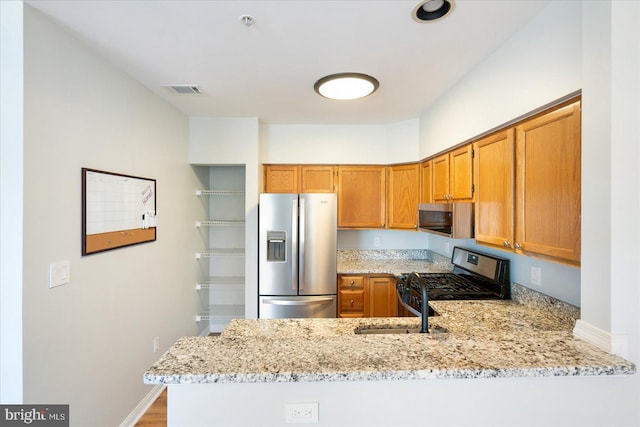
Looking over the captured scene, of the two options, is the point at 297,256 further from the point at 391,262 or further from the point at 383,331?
the point at 383,331

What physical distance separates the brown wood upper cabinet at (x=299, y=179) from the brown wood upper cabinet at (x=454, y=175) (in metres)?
1.18

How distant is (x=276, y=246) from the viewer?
9.70 feet

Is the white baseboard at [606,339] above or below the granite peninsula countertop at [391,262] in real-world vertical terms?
above

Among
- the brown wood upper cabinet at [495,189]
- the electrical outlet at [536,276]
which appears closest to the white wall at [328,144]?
the brown wood upper cabinet at [495,189]

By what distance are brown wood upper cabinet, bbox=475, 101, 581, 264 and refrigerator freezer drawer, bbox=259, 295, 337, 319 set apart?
1628 mm

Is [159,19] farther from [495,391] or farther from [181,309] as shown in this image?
[181,309]

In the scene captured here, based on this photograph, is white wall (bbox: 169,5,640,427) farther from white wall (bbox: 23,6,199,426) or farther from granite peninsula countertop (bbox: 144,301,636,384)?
white wall (bbox: 23,6,199,426)

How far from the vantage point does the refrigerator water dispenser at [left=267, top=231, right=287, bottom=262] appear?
115 inches

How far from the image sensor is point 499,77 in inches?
68.1

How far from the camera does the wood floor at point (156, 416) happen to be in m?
2.19

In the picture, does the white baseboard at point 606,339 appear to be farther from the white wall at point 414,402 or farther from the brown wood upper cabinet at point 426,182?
the brown wood upper cabinet at point 426,182

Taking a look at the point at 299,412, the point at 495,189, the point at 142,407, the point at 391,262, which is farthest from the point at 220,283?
the point at 495,189

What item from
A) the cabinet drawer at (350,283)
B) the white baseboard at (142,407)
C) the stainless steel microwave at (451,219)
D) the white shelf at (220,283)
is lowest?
the white baseboard at (142,407)

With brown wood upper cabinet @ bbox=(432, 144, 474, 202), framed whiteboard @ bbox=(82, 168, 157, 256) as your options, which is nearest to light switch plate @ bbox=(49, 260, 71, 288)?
framed whiteboard @ bbox=(82, 168, 157, 256)
